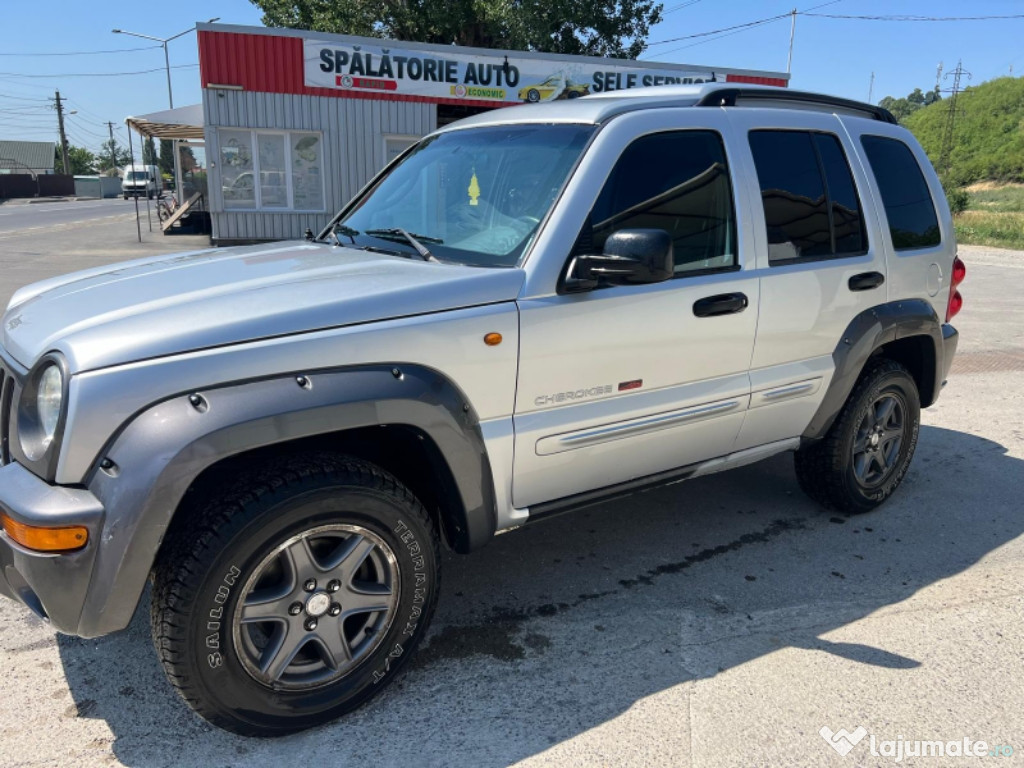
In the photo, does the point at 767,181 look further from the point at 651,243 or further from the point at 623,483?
the point at 623,483

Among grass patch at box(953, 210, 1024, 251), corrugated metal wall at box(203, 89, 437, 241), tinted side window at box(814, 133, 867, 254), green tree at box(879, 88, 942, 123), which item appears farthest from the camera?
green tree at box(879, 88, 942, 123)

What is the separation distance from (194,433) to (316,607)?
0.73 meters

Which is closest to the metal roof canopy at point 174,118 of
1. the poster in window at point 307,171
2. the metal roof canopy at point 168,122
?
the metal roof canopy at point 168,122

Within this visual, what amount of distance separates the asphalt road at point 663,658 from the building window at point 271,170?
15.1m

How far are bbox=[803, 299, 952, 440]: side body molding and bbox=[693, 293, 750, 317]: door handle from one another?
2.61ft

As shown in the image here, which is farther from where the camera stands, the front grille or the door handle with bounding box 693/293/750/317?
the door handle with bounding box 693/293/750/317

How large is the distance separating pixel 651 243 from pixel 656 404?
2.41ft

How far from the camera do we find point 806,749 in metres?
2.49

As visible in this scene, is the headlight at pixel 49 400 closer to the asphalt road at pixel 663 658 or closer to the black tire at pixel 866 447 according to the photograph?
the asphalt road at pixel 663 658

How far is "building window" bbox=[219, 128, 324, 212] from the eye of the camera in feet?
55.6

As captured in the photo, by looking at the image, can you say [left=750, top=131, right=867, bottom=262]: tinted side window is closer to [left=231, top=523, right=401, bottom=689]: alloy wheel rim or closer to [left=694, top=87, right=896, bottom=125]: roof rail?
[left=694, top=87, right=896, bottom=125]: roof rail

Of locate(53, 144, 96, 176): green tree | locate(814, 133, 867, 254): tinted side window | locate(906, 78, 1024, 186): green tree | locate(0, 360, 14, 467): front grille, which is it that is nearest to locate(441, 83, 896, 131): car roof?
locate(814, 133, 867, 254): tinted side window

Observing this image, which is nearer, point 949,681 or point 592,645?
point 949,681

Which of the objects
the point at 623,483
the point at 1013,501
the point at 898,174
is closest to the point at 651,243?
the point at 623,483
